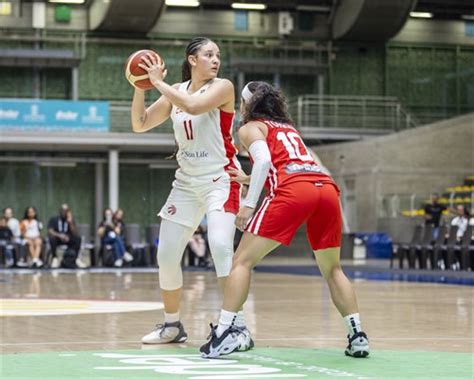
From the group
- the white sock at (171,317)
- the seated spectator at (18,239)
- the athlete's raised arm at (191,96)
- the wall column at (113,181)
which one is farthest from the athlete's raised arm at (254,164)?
the wall column at (113,181)

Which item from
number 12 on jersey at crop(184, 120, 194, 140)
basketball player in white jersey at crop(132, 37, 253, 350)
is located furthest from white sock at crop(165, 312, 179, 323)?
number 12 on jersey at crop(184, 120, 194, 140)

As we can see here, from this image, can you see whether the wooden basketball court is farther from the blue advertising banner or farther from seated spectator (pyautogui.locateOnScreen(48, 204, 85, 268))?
the blue advertising banner

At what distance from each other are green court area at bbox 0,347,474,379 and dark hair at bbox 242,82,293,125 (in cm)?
148

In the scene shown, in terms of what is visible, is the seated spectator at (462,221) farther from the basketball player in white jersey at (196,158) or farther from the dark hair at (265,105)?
the dark hair at (265,105)

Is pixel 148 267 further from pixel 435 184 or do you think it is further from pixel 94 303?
pixel 94 303

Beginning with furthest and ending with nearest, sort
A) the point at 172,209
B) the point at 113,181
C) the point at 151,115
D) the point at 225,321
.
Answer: the point at 113,181
the point at 151,115
the point at 172,209
the point at 225,321

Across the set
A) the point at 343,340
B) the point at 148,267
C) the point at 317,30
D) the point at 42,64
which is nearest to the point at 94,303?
the point at 343,340

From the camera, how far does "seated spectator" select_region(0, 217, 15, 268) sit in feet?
85.1

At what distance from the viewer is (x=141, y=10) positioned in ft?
125

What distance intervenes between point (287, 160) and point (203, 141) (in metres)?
0.73

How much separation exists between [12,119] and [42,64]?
26.1ft

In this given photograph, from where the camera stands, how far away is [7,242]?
2611 cm

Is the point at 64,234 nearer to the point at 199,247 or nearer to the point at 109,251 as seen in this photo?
the point at 109,251

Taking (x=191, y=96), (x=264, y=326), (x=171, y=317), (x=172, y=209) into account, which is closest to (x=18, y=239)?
(x=264, y=326)
